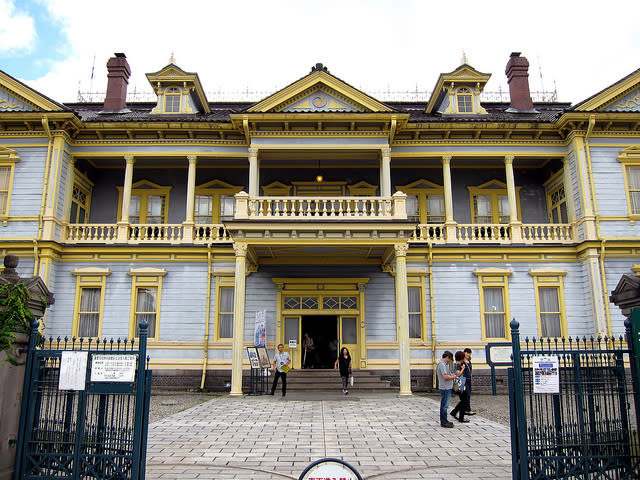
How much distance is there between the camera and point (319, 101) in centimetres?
2006

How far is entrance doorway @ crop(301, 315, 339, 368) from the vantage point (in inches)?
809

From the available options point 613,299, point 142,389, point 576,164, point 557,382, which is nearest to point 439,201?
point 576,164

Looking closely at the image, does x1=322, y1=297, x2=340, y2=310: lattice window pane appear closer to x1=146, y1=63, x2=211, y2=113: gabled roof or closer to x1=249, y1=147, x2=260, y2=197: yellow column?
x1=249, y1=147, x2=260, y2=197: yellow column

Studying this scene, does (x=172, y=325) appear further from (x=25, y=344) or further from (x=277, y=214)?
(x=25, y=344)

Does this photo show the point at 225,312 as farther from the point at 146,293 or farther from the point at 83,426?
the point at 83,426

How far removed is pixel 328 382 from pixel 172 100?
13814 mm

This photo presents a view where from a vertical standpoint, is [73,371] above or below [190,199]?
below

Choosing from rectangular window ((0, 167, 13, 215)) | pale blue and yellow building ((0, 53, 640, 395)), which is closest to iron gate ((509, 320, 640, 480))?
pale blue and yellow building ((0, 53, 640, 395))

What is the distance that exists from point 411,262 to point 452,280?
1.72 meters

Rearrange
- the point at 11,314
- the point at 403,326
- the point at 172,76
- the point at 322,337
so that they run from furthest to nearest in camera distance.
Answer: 1. the point at 172,76
2. the point at 322,337
3. the point at 403,326
4. the point at 11,314

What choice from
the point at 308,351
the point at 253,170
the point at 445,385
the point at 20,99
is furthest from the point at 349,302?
the point at 20,99

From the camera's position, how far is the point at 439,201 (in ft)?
73.2

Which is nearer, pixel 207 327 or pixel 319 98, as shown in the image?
pixel 207 327

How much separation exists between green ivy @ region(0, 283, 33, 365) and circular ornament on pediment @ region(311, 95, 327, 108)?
15.0 m
